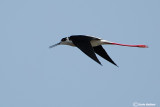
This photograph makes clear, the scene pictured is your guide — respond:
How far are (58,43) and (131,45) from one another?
3394mm

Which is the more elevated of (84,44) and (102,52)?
(84,44)

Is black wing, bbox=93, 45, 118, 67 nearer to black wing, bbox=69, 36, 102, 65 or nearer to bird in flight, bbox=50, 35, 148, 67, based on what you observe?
bird in flight, bbox=50, 35, 148, 67

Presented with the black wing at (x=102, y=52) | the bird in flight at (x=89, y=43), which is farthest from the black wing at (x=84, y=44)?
the black wing at (x=102, y=52)

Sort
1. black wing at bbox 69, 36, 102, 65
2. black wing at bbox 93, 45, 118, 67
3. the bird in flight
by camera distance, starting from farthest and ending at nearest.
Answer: black wing at bbox 93, 45, 118, 67, the bird in flight, black wing at bbox 69, 36, 102, 65

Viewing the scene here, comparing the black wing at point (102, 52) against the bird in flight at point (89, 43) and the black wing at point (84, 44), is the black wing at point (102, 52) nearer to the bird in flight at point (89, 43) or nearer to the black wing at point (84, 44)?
the bird in flight at point (89, 43)

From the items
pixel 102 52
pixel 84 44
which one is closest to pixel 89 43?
pixel 84 44

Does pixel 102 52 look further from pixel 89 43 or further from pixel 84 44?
pixel 84 44

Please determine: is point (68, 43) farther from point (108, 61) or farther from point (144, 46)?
point (144, 46)

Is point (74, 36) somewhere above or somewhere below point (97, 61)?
above

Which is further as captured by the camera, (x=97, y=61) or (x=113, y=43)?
(x=113, y=43)

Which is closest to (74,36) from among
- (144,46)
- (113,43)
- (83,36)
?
(83,36)

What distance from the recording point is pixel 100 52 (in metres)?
20.1

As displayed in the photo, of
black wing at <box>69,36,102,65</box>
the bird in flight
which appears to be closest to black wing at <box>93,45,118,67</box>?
the bird in flight

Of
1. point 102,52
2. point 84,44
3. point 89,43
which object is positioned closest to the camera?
point 84,44
